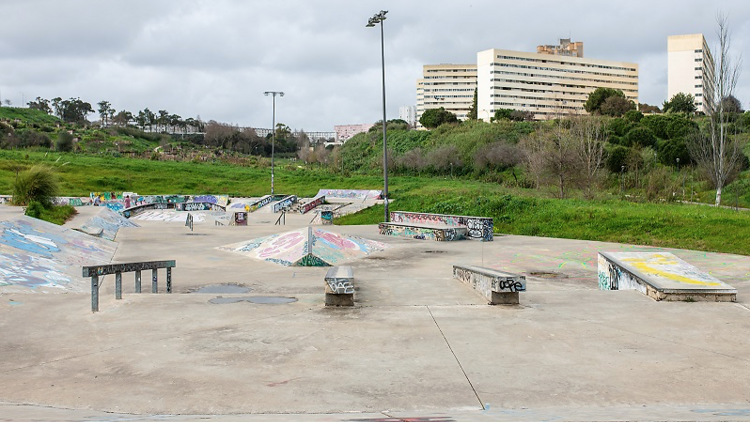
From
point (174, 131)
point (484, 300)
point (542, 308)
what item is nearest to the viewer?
point (542, 308)

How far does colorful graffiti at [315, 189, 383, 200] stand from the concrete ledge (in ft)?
115

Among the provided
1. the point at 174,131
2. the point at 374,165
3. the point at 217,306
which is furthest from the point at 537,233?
the point at 174,131

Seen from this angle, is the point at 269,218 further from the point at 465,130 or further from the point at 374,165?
the point at 465,130

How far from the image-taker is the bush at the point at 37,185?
25766 mm

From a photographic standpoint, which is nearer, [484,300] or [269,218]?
[484,300]

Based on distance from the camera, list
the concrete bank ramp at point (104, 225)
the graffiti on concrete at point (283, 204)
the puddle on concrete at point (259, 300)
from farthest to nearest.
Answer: the graffiti on concrete at point (283, 204) < the concrete bank ramp at point (104, 225) < the puddle on concrete at point (259, 300)

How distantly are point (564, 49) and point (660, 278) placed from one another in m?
149

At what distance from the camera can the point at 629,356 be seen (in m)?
6.17

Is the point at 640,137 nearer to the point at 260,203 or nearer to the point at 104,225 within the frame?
the point at 260,203

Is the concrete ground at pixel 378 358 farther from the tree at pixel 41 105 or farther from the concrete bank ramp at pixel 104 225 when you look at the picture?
the tree at pixel 41 105

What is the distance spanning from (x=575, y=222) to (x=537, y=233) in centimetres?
156

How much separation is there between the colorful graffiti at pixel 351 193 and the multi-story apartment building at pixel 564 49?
4190 inches

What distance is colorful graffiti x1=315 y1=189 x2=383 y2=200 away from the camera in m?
47.3

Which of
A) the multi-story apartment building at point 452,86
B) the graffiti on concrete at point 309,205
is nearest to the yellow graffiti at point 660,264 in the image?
the graffiti on concrete at point 309,205
